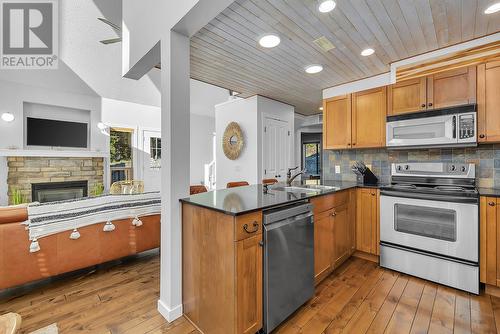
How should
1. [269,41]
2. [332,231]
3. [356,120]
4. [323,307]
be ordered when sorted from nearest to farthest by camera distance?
[323,307] → [269,41] → [332,231] → [356,120]

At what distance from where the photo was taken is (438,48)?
2574 mm

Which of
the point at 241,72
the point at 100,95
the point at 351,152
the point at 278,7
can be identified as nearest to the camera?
the point at 278,7

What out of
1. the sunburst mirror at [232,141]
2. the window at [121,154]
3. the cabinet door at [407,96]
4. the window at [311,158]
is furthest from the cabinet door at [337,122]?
the window at [121,154]

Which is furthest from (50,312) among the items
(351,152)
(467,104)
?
(467,104)

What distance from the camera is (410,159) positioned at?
9.69 ft

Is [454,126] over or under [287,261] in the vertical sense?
over

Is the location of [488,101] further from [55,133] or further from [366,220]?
[55,133]

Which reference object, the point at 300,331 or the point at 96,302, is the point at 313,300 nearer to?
the point at 300,331

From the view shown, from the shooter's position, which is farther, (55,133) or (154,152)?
(154,152)

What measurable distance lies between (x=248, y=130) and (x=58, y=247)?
3190 millimetres

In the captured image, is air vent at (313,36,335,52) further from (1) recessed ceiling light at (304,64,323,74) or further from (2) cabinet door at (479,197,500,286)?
(2) cabinet door at (479,197,500,286)

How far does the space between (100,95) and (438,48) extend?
19.7 feet

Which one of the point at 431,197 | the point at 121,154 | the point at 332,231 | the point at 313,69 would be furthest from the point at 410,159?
the point at 121,154

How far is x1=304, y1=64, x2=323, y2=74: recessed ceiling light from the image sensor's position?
295 cm
